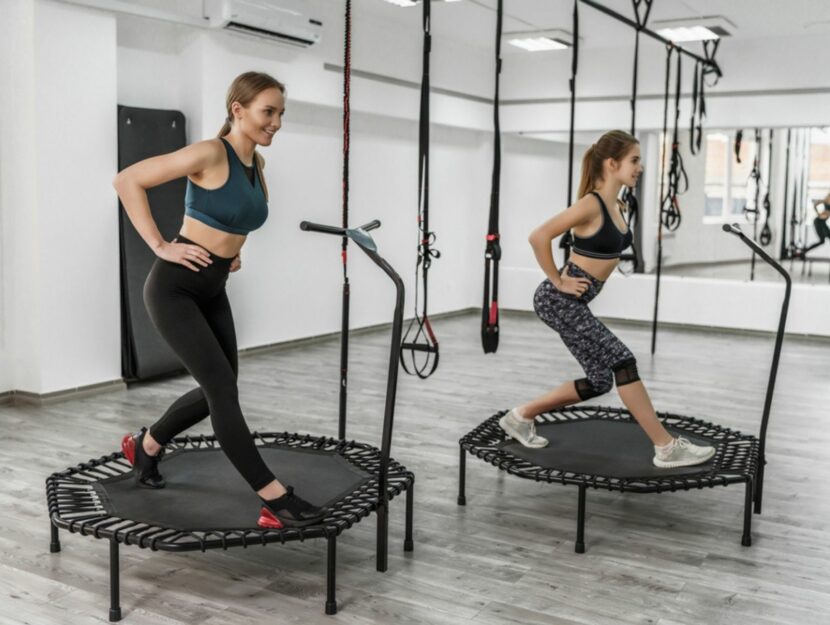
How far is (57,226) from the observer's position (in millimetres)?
5414

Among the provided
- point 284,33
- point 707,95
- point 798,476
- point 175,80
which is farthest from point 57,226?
point 707,95

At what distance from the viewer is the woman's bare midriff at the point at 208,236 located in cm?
291

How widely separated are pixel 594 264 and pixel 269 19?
3.77 meters

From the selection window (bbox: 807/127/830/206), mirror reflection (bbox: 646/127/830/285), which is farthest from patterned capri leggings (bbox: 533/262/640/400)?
window (bbox: 807/127/830/206)

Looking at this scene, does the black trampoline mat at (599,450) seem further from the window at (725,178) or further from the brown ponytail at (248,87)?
the window at (725,178)

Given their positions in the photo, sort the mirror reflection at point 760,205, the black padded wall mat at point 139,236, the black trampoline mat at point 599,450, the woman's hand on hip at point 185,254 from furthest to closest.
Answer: the mirror reflection at point 760,205 < the black padded wall mat at point 139,236 < the black trampoline mat at point 599,450 < the woman's hand on hip at point 185,254

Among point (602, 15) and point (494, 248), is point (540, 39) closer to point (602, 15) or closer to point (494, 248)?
point (602, 15)

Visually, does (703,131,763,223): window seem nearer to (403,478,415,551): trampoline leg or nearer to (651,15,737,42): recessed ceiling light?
(651,15,737,42): recessed ceiling light

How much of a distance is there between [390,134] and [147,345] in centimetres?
353

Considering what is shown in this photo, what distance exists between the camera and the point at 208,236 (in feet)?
9.54

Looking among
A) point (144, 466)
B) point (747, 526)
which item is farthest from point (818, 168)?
point (144, 466)

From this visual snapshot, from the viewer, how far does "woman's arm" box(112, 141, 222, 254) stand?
278 cm

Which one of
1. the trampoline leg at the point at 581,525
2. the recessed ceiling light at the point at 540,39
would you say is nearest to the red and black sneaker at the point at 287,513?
the trampoline leg at the point at 581,525

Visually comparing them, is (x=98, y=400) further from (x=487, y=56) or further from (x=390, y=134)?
(x=487, y=56)
